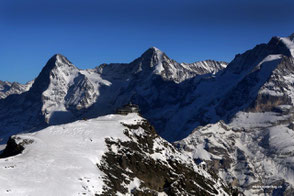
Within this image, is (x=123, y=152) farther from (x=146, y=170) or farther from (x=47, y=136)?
(x=47, y=136)

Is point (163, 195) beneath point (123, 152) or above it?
beneath

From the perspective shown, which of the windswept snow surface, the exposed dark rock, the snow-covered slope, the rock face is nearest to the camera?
the windswept snow surface

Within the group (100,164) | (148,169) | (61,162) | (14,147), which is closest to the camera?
(61,162)

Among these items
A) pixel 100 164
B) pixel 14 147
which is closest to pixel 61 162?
pixel 100 164

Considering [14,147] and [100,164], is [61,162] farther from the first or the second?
[14,147]

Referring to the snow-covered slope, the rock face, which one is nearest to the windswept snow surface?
the snow-covered slope

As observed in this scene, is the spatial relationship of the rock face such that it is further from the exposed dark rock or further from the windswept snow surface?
the exposed dark rock

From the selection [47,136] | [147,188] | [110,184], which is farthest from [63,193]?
[47,136]
